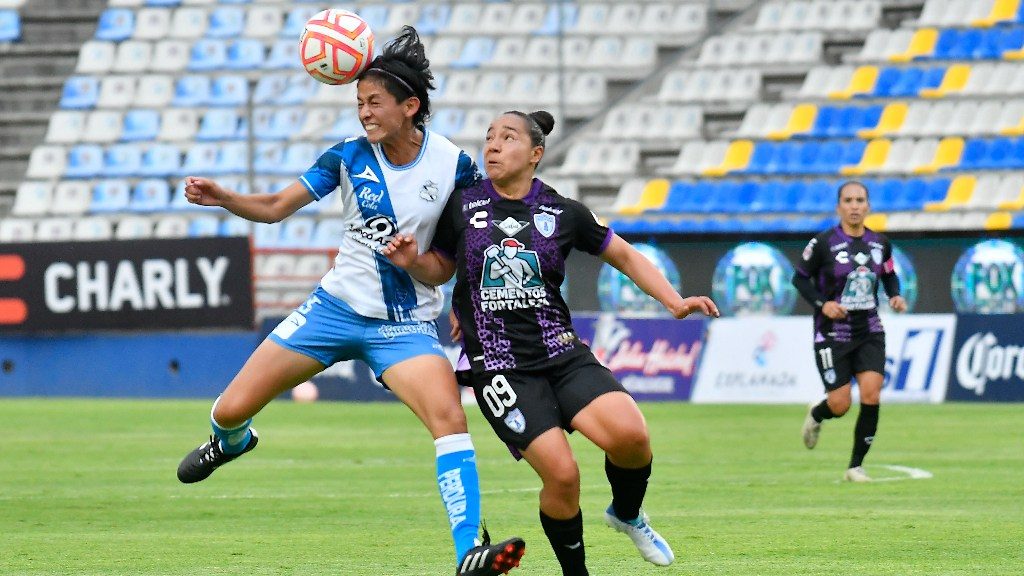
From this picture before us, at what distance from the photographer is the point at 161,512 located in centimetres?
1123

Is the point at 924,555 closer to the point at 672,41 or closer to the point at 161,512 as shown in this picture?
the point at 161,512

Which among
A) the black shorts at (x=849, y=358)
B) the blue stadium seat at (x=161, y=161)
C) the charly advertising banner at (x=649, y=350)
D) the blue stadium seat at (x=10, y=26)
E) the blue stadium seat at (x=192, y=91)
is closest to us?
the black shorts at (x=849, y=358)

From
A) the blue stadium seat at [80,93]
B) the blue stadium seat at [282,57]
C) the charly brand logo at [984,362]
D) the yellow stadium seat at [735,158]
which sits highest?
the blue stadium seat at [282,57]

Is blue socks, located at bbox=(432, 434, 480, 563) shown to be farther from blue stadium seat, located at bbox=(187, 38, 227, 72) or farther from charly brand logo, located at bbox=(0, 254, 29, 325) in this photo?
blue stadium seat, located at bbox=(187, 38, 227, 72)

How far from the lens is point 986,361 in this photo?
22.1 metres

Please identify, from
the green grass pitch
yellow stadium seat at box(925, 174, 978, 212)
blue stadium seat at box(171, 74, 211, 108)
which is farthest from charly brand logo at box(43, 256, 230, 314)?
yellow stadium seat at box(925, 174, 978, 212)

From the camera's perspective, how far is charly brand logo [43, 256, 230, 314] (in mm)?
25266

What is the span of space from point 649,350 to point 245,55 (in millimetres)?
12680

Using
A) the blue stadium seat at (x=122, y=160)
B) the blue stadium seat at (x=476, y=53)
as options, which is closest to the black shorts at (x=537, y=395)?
the blue stadium seat at (x=476, y=53)

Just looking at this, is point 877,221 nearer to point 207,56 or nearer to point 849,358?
point 849,358

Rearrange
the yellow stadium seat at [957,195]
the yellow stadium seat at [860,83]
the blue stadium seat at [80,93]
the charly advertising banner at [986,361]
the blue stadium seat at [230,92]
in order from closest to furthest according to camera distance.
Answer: the charly advertising banner at [986,361] < the yellow stadium seat at [957,195] < the yellow stadium seat at [860,83] < the blue stadium seat at [230,92] < the blue stadium seat at [80,93]

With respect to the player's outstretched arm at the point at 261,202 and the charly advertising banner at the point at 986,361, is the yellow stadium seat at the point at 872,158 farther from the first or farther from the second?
the player's outstretched arm at the point at 261,202

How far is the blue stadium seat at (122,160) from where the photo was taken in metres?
31.5

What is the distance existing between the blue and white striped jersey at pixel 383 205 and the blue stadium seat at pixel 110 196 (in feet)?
76.3
